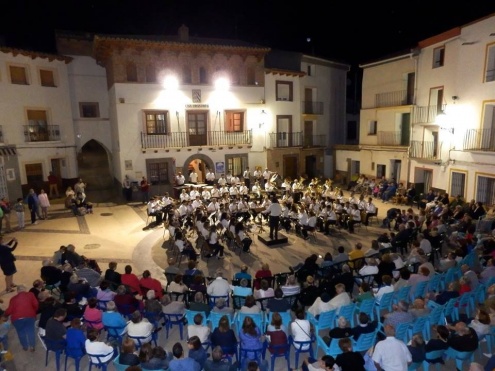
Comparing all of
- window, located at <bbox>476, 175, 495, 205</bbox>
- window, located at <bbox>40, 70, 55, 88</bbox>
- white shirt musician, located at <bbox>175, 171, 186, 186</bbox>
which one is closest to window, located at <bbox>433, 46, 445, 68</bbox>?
window, located at <bbox>476, 175, 495, 205</bbox>

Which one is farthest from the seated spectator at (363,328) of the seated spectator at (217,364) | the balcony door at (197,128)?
the balcony door at (197,128)

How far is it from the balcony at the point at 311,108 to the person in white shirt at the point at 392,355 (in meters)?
26.4

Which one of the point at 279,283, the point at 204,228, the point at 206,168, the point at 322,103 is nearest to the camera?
the point at 279,283

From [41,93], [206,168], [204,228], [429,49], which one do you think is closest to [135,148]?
[206,168]

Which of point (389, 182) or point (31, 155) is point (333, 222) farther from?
point (31, 155)

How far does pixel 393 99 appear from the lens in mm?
26641

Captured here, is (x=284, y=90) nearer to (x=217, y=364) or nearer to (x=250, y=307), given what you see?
(x=250, y=307)

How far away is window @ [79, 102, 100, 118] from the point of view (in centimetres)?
2711

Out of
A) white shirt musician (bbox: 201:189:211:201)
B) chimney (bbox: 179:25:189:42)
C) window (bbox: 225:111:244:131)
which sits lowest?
white shirt musician (bbox: 201:189:211:201)

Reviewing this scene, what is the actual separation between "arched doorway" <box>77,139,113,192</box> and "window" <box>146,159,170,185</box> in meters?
5.12

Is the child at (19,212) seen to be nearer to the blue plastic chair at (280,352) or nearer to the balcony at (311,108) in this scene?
the blue plastic chair at (280,352)

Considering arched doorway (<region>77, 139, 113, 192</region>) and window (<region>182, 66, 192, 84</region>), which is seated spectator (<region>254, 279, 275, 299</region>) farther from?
arched doorway (<region>77, 139, 113, 192</region>)

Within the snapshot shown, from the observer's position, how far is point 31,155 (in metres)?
24.1

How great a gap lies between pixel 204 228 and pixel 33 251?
706 cm
